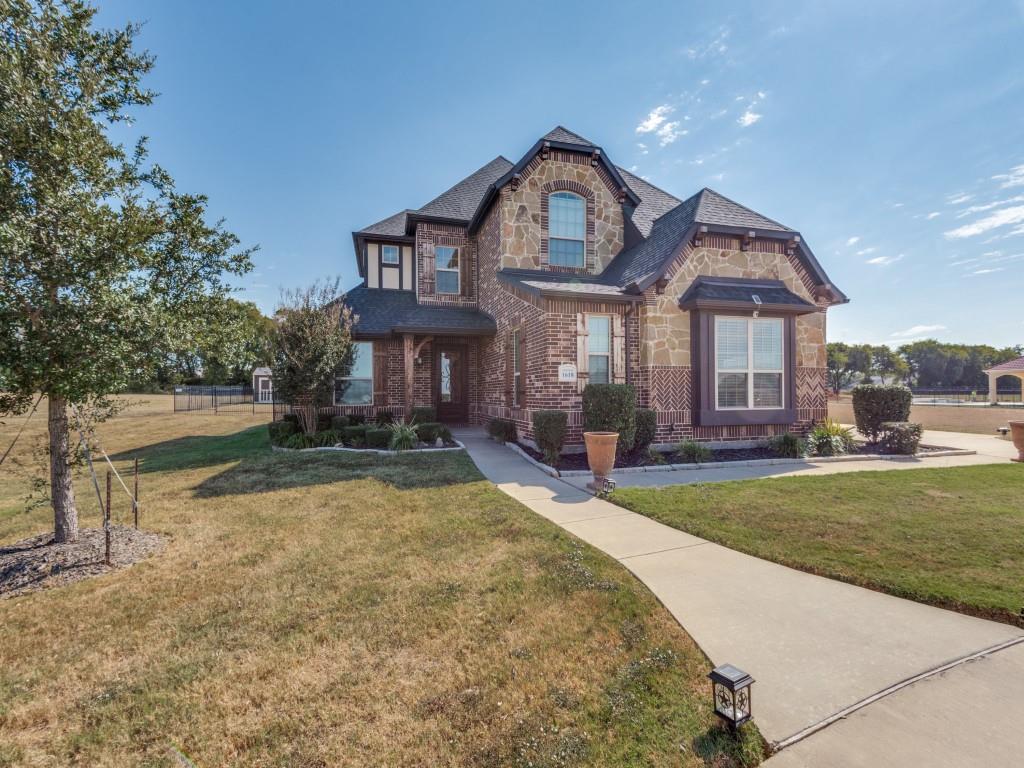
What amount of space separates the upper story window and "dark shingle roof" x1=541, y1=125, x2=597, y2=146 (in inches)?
57.9

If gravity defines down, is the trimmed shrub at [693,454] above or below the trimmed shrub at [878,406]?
below

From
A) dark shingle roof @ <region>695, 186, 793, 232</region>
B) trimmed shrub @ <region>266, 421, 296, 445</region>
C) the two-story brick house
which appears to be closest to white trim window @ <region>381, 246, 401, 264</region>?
the two-story brick house

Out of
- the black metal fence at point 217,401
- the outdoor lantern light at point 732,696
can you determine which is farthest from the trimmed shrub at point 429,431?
the black metal fence at point 217,401

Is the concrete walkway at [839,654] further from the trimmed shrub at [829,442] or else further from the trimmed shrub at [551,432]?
the trimmed shrub at [829,442]

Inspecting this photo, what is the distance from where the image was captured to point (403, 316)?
543 inches

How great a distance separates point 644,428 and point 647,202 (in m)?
9.18

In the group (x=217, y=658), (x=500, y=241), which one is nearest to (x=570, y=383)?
(x=500, y=241)

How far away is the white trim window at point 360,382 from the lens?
44.5 ft

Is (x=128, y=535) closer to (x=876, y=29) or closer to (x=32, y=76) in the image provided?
(x=32, y=76)

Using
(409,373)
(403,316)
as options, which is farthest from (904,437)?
(403,316)

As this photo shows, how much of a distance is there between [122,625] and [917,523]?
7747 millimetres

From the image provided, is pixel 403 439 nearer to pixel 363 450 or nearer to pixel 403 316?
pixel 363 450

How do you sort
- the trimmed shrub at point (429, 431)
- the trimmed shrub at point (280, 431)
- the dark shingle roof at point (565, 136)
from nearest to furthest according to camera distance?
the trimmed shrub at point (429, 431), the trimmed shrub at point (280, 431), the dark shingle roof at point (565, 136)

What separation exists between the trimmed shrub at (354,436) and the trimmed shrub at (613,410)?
5.83 meters
